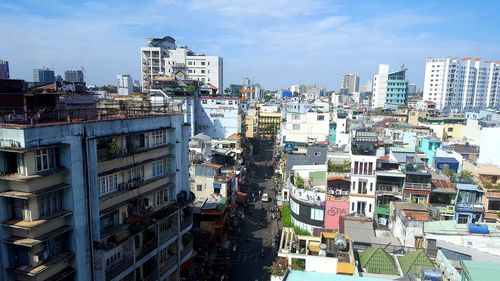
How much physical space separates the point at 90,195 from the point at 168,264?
341 inches

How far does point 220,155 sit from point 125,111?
28.2m

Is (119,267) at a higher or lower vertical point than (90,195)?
lower

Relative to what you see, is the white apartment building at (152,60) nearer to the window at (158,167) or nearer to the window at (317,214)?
the window at (317,214)

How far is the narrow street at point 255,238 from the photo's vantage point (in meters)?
30.7

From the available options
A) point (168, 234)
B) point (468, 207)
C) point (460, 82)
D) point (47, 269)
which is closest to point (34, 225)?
point (47, 269)

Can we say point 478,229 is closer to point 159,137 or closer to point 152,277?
point 152,277

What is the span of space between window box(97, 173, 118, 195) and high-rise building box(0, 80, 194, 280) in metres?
0.05

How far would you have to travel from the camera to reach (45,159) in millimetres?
15531

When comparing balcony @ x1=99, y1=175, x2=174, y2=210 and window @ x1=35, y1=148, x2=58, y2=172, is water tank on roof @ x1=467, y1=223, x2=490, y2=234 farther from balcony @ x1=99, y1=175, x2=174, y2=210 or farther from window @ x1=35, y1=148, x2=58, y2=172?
window @ x1=35, y1=148, x2=58, y2=172

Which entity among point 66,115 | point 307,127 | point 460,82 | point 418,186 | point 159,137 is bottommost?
point 418,186

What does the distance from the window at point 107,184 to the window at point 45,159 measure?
2.54 metres

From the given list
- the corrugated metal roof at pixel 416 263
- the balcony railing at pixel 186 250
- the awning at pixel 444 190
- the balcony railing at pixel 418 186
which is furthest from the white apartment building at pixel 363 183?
the balcony railing at pixel 186 250

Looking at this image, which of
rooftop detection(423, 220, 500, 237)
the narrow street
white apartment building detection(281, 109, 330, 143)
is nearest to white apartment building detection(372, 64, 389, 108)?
white apartment building detection(281, 109, 330, 143)

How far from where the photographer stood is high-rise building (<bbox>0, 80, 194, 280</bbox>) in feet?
49.1
